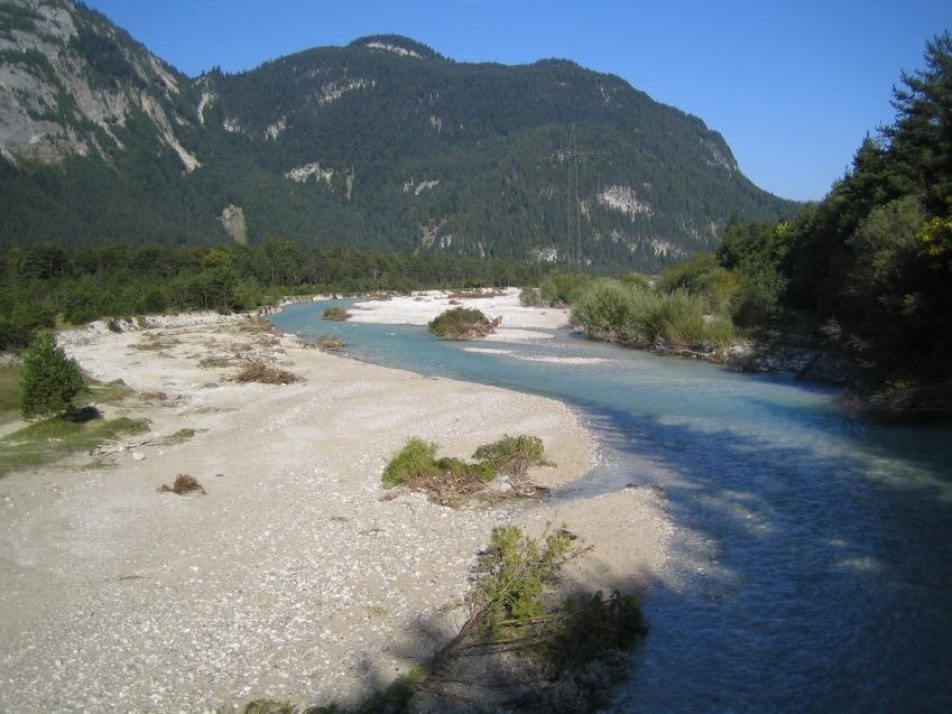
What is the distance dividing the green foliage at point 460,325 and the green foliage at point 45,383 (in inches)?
1447

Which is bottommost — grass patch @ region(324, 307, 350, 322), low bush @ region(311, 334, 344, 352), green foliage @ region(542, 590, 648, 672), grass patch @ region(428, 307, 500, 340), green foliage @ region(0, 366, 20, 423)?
green foliage @ region(0, 366, 20, 423)

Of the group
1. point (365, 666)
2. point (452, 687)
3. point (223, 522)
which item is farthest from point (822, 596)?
point (223, 522)

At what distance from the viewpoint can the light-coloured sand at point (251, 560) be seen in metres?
8.85

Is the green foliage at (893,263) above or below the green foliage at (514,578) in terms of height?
above

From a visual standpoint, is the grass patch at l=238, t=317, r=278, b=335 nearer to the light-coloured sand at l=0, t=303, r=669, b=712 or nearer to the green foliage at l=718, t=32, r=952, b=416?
the light-coloured sand at l=0, t=303, r=669, b=712

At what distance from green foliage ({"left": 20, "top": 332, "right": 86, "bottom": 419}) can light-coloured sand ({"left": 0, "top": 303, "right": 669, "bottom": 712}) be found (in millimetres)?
2906

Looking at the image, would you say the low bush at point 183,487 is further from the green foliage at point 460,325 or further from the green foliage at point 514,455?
the green foliage at point 460,325

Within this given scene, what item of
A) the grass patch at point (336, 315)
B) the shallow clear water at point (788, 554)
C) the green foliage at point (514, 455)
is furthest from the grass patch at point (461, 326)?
the green foliage at point (514, 455)

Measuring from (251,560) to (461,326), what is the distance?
46.3 meters

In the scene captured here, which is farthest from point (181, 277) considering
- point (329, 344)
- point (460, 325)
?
point (460, 325)

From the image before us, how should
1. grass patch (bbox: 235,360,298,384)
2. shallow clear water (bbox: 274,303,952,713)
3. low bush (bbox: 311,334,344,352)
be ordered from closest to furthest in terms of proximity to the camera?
shallow clear water (bbox: 274,303,952,713) → grass patch (bbox: 235,360,298,384) → low bush (bbox: 311,334,344,352)

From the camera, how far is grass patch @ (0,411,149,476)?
58.3 feet

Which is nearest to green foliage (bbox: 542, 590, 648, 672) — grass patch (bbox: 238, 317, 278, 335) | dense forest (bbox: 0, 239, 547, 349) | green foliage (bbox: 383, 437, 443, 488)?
green foliage (bbox: 383, 437, 443, 488)

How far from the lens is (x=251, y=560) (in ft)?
40.2
